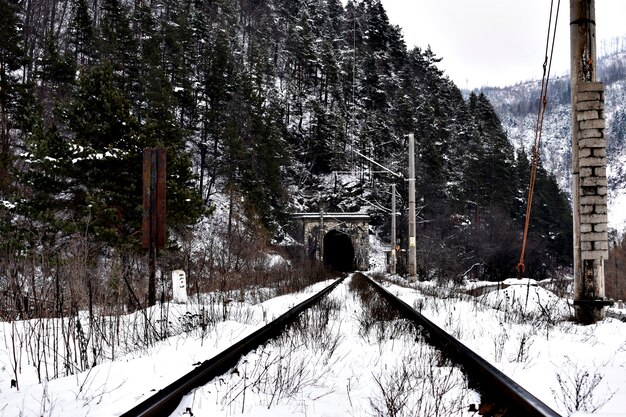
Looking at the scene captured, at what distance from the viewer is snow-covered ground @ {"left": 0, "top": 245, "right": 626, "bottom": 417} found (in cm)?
288

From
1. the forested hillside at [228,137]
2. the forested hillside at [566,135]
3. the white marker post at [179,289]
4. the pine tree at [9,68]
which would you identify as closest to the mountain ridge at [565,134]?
the forested hillside at [566,135]

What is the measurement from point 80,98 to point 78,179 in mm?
3447

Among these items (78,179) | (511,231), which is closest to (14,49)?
(78,179)

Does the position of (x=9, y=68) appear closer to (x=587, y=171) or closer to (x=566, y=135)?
(x=587, y=171)

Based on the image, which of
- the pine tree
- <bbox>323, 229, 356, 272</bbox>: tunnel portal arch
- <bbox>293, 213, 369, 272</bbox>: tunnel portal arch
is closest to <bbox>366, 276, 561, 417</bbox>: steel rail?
the pine tree

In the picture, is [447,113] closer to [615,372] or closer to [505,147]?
[505,147]

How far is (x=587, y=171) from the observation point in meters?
7.62

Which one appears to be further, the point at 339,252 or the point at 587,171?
the point at 339,252

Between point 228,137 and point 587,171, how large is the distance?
37.3m

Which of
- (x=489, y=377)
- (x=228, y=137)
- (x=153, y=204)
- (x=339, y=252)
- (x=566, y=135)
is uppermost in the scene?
(x=566, y=135)

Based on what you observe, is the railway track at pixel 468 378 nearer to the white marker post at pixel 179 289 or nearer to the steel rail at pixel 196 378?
the steel rail at pixel 196 378

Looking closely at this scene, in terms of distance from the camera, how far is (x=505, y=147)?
63.8m

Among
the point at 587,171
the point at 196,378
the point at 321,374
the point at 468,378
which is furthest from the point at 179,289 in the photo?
the point at 587,171

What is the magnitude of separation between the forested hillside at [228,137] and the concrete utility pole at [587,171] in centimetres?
678
